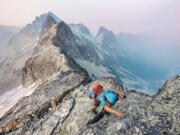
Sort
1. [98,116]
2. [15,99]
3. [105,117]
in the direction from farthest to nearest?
1. [15,99]
2. [98,116]
3. [105,117]

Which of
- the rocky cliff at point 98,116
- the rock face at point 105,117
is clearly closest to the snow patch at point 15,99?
the rocky cliff at point 98,116

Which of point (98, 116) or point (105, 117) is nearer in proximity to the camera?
point (105, 117)

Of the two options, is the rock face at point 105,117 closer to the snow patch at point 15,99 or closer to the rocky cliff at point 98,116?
the rocky cliff at point 98,116

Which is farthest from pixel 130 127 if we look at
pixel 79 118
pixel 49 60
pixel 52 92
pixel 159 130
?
pixel 49 60

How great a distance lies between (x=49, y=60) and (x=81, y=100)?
3523cm

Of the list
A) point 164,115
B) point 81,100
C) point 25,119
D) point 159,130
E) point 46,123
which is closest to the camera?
point 159,130

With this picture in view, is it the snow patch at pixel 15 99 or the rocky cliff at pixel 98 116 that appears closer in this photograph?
the rocky cliff at pixel 98 116

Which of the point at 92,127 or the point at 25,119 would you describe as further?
the point at 25,119

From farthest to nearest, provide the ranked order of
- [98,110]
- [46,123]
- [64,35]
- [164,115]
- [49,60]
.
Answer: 1. [64,35]
2. [49,60]
3. [46,123]
4. [98,110]
5. [164,115]

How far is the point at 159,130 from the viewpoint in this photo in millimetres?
8062

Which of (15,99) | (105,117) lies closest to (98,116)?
(105,117)

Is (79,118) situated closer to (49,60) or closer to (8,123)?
(8,123)

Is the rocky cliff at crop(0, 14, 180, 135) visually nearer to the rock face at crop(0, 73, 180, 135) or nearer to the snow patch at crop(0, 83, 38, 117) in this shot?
the rock face at crop(0, 73, 180, 135)

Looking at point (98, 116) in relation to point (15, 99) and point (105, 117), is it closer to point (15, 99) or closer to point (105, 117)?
point (105, 117)
